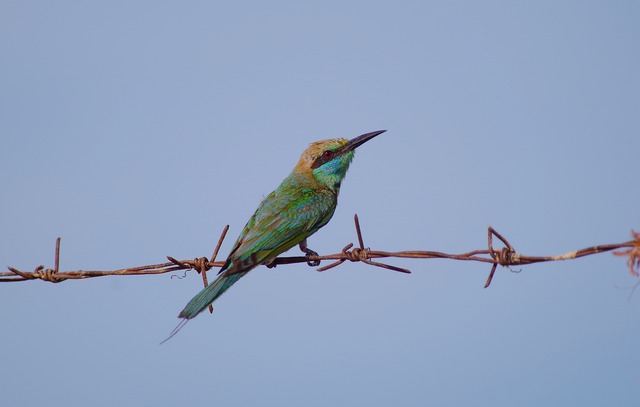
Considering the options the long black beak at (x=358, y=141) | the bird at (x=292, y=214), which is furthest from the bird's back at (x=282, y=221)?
the long black beak at (x=358, y=141)

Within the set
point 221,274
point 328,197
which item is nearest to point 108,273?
point 221,274

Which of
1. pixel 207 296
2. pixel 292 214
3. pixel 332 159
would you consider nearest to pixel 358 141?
pixel 332 159

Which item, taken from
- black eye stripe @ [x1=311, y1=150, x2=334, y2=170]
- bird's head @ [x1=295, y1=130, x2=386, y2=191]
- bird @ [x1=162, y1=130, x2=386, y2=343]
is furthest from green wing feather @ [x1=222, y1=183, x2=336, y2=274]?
black eye stripe @ [x1=311, y1=150, x2=334, y2=170]

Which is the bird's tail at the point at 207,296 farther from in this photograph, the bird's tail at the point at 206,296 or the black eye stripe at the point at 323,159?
the black eye stripe at the point at 323,159

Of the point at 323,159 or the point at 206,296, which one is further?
the point at 323,159

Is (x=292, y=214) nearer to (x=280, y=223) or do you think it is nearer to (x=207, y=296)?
(x=280, y=223)

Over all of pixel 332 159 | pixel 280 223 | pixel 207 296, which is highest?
pixel 332 159

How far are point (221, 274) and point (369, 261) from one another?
4.21ft

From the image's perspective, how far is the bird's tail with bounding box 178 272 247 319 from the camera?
4.88m

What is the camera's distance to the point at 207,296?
5000 mm

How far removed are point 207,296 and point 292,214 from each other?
→ 1344 mm

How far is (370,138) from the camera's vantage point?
709cm

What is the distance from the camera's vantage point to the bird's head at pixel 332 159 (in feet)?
23.0

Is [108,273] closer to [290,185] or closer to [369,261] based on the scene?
[369,261]
